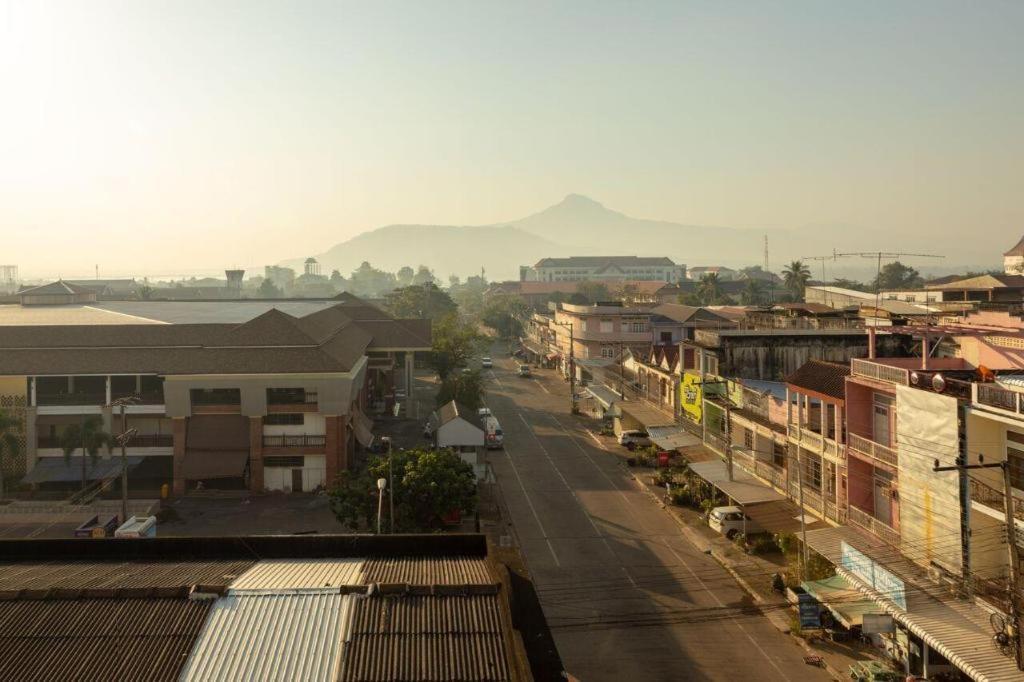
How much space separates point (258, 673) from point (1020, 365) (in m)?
29.1

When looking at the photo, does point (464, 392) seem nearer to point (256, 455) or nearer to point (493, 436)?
point (493, 436)

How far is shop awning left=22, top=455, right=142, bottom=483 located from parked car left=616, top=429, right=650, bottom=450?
3431 cm

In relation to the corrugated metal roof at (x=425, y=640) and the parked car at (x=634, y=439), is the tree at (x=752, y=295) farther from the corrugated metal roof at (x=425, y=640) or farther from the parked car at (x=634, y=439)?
the corrugated metal roof at (x=425, y=640)

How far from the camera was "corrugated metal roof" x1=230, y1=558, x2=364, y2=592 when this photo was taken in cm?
1738

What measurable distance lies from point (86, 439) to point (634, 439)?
37.0 metres

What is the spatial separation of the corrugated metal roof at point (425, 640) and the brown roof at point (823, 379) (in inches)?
834

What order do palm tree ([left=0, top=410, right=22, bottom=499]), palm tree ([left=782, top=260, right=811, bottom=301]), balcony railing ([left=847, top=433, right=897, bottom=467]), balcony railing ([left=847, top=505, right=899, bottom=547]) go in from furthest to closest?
palm tree ([left=782, top=260, right=811, bottom=301])
palm tree ([left=0, top=410, right=22, bottom=499])
balcony railing ([left=847, top=433, right=897, bottom=467])
balcony railing ([left=847, top=505, right=899, bottom=547])

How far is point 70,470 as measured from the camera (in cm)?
4928

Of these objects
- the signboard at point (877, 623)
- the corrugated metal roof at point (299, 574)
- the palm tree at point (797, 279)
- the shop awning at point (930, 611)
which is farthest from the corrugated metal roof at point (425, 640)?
the palm tree at point (797, 279)

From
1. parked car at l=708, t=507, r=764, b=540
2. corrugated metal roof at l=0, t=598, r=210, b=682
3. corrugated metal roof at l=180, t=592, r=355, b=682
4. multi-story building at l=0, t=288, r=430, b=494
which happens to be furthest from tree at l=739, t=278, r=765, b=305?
corrugated metal roof at l=0, t=598, r=210, b=682

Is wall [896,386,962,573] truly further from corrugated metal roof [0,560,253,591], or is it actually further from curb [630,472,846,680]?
corrugated metal roof [0,560,253,591]

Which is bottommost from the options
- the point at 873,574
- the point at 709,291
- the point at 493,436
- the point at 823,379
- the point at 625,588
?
the point at 625,588

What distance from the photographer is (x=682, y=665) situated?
2698 cm

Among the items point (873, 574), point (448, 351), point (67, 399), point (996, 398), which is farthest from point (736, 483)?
point (448, 351)
